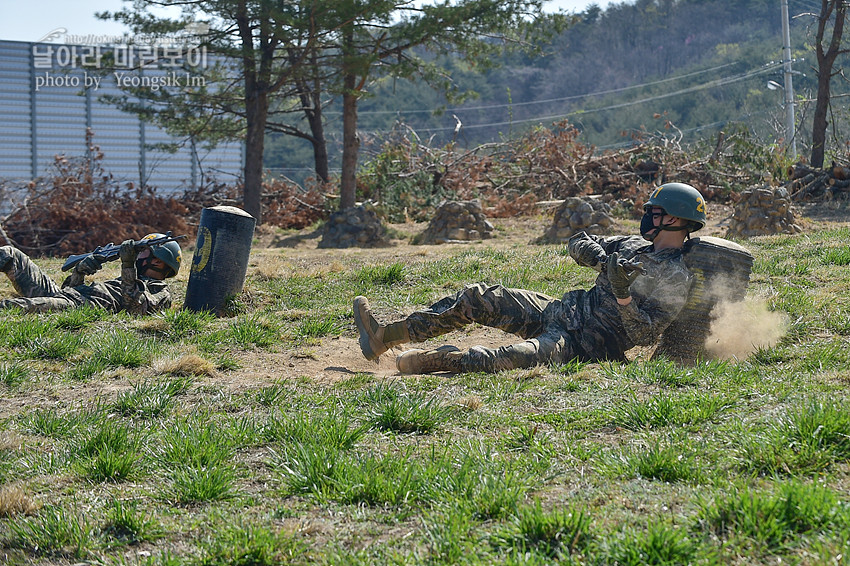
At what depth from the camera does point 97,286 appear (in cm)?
909

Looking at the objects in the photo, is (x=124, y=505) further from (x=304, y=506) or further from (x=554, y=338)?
(x=554, y=338)

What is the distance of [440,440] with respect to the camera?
15.4 ft

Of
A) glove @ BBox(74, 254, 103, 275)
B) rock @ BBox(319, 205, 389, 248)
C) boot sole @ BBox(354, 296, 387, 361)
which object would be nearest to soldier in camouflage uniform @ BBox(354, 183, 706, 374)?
boot sole @ BBox(354, 296, 387, 361)

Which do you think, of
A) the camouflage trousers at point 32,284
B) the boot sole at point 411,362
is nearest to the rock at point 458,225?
the camouflage trousers at point 32,284

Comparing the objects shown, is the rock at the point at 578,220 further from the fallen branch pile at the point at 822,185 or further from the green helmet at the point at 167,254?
the green helmet at the point at 167,254

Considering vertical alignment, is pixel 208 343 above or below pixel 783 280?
below

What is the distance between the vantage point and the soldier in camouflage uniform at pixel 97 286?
29.1 ft

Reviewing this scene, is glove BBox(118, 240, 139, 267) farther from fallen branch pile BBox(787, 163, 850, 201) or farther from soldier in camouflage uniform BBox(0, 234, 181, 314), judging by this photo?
fallen branch pile BBox(787, 163, 850, 201)

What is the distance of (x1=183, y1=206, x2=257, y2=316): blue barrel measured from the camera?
353 inches

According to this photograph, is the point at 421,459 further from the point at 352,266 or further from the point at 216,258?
the point at 352,266

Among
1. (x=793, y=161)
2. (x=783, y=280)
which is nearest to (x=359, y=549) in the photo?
(x=783, y=280)

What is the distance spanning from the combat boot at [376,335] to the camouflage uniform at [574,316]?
0.09 m

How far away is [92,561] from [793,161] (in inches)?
751

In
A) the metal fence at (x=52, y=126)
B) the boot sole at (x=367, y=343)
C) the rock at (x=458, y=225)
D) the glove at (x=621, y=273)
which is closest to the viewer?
the glove at (x=621, y=273)
